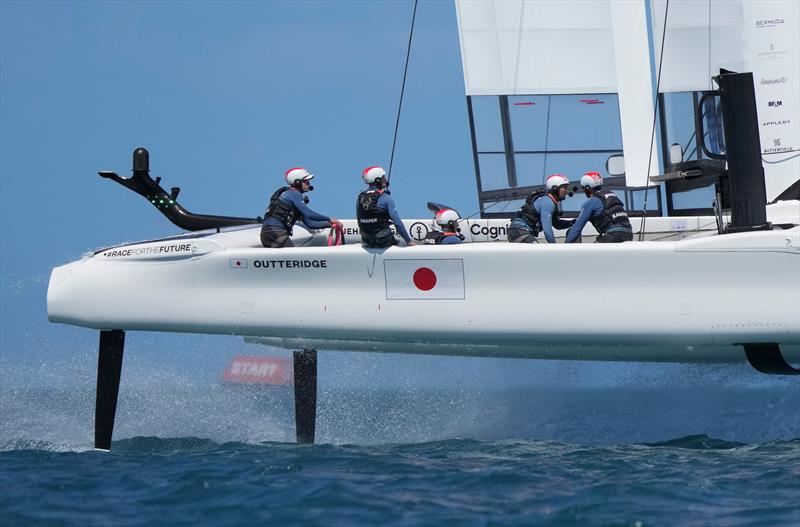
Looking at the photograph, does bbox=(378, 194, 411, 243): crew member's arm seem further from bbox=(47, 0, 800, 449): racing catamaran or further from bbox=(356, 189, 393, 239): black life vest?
bbox=(47, 0, 800, 449): racing catamaran

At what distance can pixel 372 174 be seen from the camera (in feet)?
28.8

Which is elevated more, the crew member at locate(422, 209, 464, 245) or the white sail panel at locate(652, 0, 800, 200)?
the white sail panel at locate(652, 0, 800, 200)

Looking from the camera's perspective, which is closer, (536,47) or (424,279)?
(424,279)

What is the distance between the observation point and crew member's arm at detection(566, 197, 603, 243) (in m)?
8.48

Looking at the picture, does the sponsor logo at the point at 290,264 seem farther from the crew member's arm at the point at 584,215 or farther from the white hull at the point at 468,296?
the crew member's arm at the point at 584,215

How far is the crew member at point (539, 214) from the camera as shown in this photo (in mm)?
8953

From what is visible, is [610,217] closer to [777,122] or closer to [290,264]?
[777,122]

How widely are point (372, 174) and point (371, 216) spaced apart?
0.45 metres

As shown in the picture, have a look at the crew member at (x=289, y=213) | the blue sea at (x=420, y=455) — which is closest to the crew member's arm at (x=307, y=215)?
the crew member at (x=289, y=213)

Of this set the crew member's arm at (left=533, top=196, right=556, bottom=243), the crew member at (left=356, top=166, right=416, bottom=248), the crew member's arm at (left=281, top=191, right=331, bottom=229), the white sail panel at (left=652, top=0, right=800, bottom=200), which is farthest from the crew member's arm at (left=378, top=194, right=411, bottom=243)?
the white sail panel at (left=652, top=0, right=800, bottom=200)

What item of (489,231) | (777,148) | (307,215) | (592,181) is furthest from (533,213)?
(777,148)

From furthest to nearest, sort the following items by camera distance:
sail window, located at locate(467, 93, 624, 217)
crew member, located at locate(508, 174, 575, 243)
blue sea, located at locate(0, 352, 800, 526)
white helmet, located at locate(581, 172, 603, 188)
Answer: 1. sail window, located at locate(467, 93, 624, 217)
2. crew member, located at locate(508, 174, 575, 243)
3. white helmet, located at locate(581, 172, 603, 188)
4. blue sea, located at locate(0, 352, 800, 526)

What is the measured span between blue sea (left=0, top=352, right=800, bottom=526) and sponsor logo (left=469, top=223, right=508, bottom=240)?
40.9 inches

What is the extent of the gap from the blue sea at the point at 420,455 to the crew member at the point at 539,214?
2.97 ft
